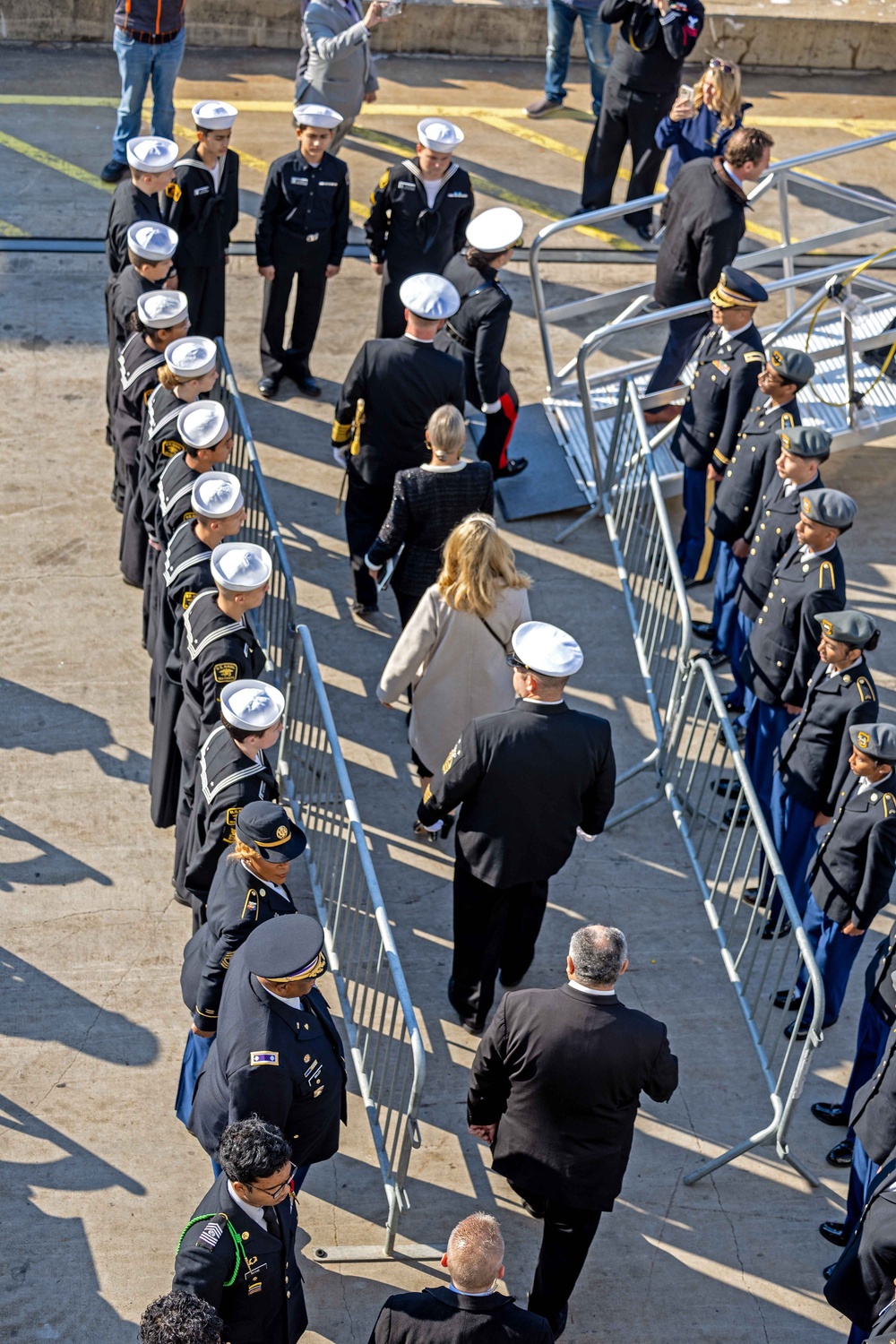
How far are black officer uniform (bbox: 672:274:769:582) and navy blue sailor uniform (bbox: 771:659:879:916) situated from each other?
1842mm

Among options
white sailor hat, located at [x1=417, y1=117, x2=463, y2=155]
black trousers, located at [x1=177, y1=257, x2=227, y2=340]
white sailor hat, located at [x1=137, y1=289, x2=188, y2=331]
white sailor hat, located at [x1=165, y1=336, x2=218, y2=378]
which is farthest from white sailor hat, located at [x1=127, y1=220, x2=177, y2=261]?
white sailor hat, located at [x1=417, y1=117, x2=463, y2=155]

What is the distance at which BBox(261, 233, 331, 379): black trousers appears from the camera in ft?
29.8

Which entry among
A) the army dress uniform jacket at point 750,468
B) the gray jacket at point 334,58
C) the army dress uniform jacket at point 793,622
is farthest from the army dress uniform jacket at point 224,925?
the gray jacket at point 334,58

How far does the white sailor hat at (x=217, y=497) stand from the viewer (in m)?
6.29

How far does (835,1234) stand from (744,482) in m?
3.49

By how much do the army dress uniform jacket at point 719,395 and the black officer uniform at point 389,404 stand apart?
1.24m

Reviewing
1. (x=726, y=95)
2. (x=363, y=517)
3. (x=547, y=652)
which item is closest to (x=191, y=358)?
(x=363, y=517)

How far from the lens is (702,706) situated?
25.8 feet

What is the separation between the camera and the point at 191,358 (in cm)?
707

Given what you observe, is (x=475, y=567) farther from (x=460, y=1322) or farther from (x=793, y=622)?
(x=460, y=1322)

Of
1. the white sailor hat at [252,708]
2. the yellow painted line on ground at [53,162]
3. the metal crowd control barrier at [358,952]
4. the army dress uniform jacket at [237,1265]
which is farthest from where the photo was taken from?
the yellow painted line on ground at [53,162]

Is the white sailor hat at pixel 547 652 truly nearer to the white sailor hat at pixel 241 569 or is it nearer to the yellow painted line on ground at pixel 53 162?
the white sailor hat at pixel 241 569

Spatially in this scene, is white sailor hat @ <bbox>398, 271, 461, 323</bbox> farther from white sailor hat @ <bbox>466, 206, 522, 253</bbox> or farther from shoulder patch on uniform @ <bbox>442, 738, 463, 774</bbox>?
shoulder patch on uniform @ <bbox>442, 738, 463, 774</bbox>

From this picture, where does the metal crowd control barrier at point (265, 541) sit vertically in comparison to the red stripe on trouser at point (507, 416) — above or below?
below
